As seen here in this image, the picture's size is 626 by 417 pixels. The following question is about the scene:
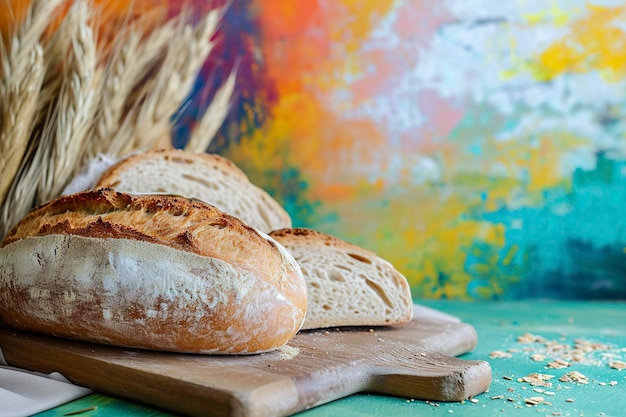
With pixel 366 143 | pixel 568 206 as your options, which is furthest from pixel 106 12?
pixel 568 206

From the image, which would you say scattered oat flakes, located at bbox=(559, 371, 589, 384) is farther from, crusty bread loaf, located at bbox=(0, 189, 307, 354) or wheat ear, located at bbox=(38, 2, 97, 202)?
wheat ear, located at bbox=(38, 2, 97, 202)

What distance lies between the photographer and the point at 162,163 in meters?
2.05

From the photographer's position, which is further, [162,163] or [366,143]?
[366,143]

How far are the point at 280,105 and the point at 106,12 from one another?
81cm

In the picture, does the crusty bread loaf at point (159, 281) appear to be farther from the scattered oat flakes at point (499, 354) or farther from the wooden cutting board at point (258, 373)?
the scattered oat flakes at point (499, 354)

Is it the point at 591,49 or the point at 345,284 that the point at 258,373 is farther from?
the point at 591,49

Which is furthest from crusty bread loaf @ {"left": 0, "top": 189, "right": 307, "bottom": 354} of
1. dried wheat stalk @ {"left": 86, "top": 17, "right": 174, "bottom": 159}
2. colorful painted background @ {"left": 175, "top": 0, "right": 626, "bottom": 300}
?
colorful painted background @ {"left": 175, "top": 0, "right": 626, "bottom": 300}

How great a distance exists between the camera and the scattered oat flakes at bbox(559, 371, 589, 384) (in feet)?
4.75

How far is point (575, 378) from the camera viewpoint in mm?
1462

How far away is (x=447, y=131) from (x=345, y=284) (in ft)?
4.23

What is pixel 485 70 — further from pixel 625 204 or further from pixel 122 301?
pixel 122 301

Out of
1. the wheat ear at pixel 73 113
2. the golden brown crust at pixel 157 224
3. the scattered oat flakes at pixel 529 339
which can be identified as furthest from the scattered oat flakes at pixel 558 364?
the wheat ear at pixel 73 113

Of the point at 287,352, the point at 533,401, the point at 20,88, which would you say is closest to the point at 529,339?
the point at 533,401

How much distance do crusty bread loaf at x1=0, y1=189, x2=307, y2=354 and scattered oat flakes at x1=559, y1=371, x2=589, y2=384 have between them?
1.94 ft
